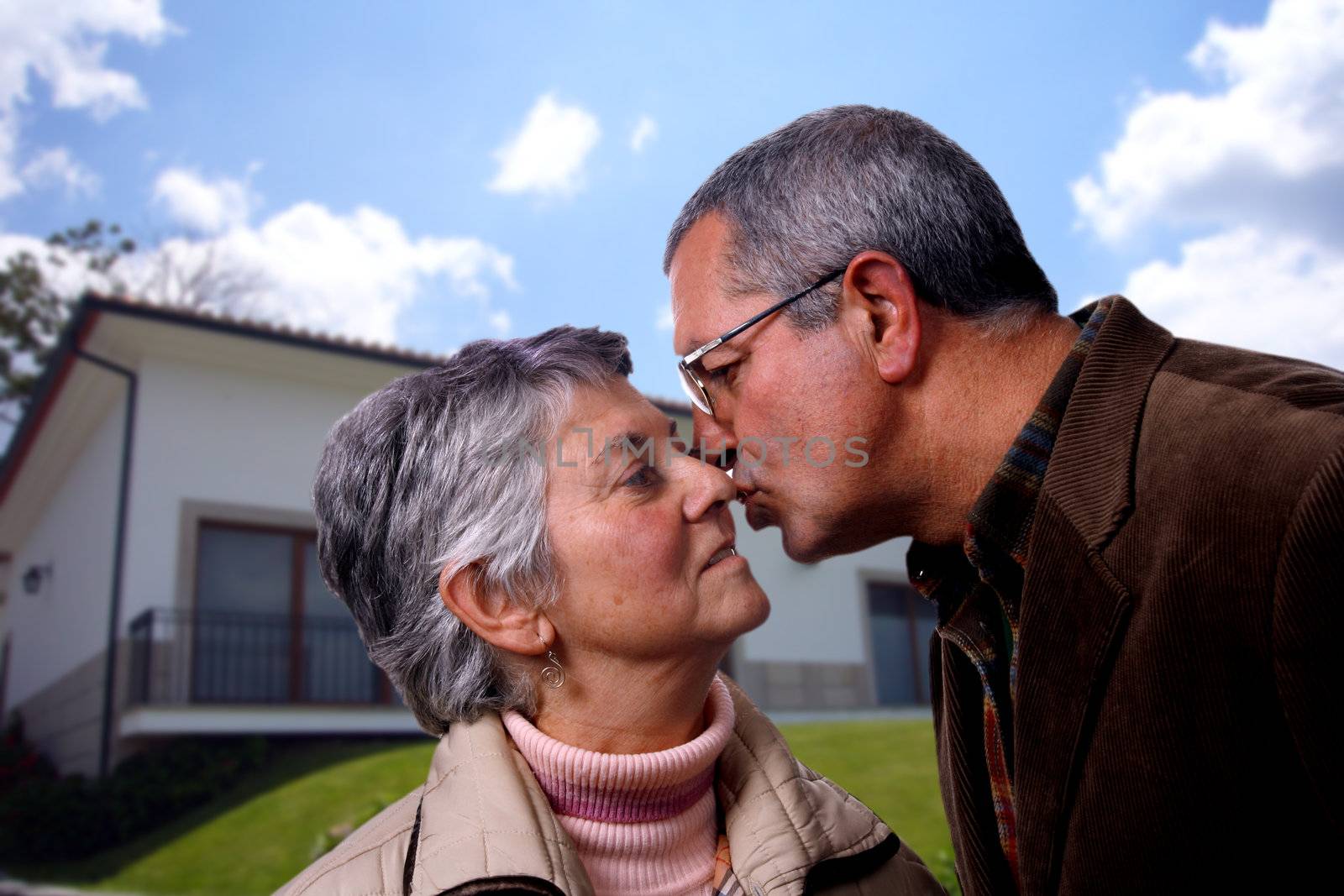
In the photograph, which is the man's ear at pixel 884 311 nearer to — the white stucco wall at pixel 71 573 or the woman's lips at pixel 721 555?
the woman's lips at pixel 721 555

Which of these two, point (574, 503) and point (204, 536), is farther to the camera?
point (204, 536)

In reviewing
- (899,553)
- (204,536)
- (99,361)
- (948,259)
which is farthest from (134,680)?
(948,259)

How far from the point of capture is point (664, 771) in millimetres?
1775

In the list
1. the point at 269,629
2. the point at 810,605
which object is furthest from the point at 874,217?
the point at 810,605

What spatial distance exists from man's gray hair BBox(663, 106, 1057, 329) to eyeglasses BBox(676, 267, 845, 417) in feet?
0.04

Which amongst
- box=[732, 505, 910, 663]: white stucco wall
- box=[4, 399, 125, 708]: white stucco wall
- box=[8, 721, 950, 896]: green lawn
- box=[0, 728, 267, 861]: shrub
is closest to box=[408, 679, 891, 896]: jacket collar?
box=[8, 721, 950, 896]: green lawn

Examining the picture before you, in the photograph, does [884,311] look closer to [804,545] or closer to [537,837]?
[804,545]

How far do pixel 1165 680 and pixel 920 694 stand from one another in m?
12.7

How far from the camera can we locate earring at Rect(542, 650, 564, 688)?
189 centimetres

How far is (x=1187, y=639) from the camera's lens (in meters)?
1.41

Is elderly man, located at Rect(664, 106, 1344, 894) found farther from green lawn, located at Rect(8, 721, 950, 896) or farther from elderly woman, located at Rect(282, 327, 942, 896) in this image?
green lawn, located at Rect(8, 721, 950, 896)

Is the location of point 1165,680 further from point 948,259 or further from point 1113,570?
point 948,259

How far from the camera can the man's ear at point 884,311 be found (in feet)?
6.29

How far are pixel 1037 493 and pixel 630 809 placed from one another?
81cm
